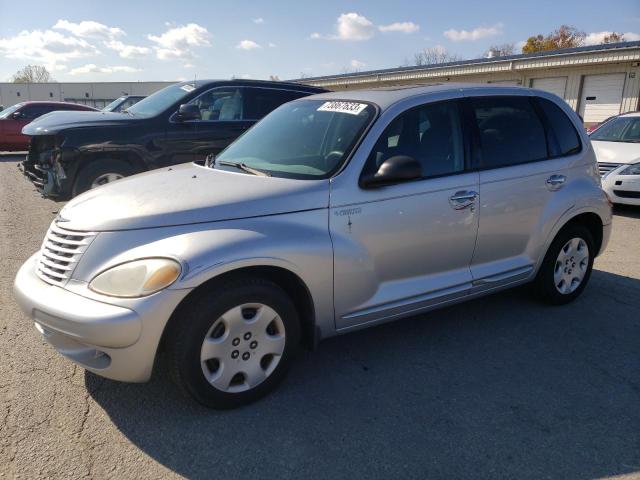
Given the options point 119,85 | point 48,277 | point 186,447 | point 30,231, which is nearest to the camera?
point 186,447

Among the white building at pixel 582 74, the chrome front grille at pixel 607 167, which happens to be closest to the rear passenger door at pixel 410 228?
the chrome front grille at pixel 607 167

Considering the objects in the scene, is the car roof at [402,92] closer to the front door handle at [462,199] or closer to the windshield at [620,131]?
the front door handle at [462,199]

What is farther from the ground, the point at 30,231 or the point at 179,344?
the point at 179,344

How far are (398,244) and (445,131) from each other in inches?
38.8

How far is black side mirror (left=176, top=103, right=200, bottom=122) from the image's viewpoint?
673 cm

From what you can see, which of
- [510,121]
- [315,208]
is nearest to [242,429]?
[315,208]

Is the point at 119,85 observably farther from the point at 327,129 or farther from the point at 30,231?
the point at 327,129

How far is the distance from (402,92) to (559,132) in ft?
5.02

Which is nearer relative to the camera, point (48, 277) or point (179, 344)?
point (179, 344)

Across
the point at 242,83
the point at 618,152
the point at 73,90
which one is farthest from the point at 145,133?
the point at 73,90

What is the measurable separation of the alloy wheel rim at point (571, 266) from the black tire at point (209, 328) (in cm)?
261

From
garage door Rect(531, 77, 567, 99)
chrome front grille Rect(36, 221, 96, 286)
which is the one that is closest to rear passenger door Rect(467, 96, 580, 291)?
chrome front grille Rect(36, 221, 96, 286)

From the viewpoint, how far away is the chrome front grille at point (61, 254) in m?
2.78

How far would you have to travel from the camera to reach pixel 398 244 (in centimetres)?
335
